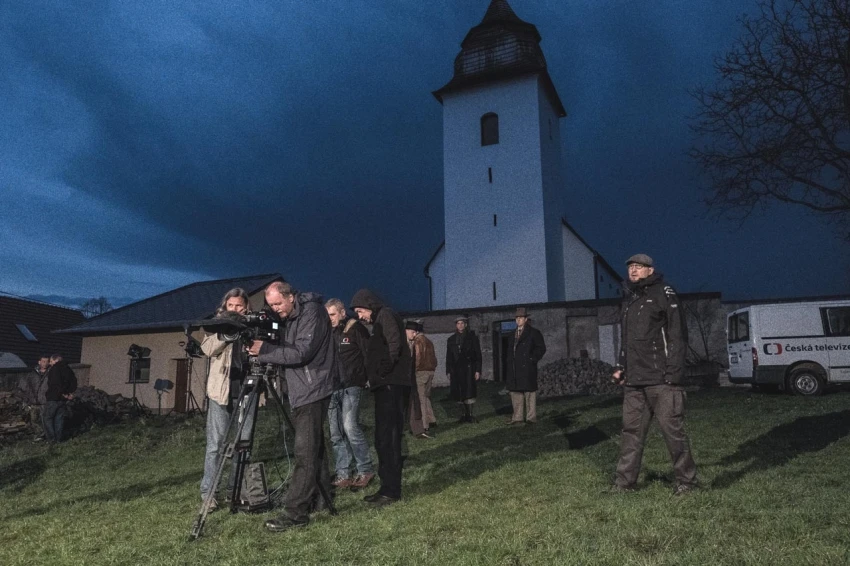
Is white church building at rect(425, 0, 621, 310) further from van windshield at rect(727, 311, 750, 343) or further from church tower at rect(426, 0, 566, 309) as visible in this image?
van windshield at rect(727, 311, 750, 343)

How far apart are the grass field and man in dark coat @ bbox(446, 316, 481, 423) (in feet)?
6.71

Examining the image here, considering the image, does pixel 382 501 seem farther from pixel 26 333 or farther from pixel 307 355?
pixel 26 333

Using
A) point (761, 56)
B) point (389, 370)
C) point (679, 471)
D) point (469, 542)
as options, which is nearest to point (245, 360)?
point (389, 370)

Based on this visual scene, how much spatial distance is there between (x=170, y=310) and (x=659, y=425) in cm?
2325

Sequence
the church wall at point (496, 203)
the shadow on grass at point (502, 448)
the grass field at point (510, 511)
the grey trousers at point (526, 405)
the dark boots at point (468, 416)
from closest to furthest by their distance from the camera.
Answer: the grass field at point (510, 511) → the shadow on grass at point (502, 448) → the grey trousers at point (526, 405) → the dark boots at point (468, 416) → the church wall at point (496, 203)

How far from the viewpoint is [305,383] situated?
15.5 ft

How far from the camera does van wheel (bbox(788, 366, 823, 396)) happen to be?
14.0 meters

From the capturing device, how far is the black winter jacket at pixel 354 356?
268 inches

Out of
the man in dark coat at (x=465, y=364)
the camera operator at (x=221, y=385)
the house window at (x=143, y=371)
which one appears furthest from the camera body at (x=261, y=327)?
the house window at (x=143, y=371)

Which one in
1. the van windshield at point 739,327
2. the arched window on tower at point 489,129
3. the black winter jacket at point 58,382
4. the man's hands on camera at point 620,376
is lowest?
the black winter jacket at point 58,382

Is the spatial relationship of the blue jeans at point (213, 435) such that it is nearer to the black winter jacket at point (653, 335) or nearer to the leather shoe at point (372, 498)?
the leather shoe at point (372, 498)

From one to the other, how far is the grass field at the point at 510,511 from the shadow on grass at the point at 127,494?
0.04 metres

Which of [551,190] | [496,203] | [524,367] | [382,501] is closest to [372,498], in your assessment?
[382,501]

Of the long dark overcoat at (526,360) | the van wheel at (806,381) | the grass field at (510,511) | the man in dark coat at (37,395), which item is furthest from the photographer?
the man in dark coat at (37,395)
